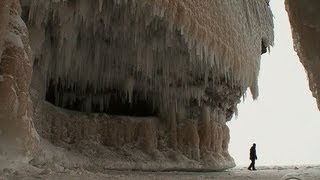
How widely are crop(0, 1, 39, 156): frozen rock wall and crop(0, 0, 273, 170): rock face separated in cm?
187

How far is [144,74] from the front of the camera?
9.95 metres

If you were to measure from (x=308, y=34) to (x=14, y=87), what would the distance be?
3081 millimetres

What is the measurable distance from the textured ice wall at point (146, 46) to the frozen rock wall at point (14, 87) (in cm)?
206

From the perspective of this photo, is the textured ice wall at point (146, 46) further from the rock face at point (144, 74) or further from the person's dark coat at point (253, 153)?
the person's dark coat at point (253, 153)

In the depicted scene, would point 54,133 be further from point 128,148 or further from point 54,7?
point 54,7

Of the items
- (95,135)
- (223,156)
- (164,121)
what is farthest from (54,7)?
(223,156)

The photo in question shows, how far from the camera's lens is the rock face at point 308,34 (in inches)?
140

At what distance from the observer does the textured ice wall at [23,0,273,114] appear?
7.04 meters

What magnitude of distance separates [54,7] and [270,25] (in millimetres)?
8176

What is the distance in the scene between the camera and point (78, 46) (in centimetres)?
862

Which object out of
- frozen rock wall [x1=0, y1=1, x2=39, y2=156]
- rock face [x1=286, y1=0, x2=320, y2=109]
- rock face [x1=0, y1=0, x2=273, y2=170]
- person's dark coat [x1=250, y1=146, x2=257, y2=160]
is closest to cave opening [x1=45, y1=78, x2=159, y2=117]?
rock face [x1=0, y1=0, x2=273, y2=170]

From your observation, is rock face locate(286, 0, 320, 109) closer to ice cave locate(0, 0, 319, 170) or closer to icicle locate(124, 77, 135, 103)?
ice cave locate(0, 0, 319, 170)

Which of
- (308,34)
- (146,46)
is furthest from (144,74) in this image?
(308,34)

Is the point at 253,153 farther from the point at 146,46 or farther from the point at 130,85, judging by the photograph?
the point at 146,46
